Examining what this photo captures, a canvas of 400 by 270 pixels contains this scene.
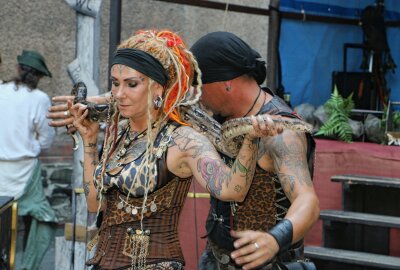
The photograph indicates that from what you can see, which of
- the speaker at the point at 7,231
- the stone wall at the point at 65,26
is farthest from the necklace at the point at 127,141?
the stone wall at the point at 65,26

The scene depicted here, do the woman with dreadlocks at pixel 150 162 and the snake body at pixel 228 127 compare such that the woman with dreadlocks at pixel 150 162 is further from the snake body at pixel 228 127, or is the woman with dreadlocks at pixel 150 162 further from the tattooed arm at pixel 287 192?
the tattooed arm at pixel 287 192

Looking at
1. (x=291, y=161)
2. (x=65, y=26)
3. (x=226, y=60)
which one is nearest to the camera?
(x=291, y=161)

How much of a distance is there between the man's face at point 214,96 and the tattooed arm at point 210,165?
0.34 meters

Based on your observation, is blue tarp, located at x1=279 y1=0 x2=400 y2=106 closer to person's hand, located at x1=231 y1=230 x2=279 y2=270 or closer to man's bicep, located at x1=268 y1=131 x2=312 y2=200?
man's bicep, located at x1=268 y1=131 x2=312 y2=200

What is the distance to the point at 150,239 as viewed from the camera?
311cm

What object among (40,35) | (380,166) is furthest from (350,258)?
(40,35)

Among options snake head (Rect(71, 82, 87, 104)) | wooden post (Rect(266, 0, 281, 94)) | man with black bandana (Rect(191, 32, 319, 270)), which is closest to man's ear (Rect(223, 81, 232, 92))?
man with black bandana (Rect(191, 32, 319, 270))

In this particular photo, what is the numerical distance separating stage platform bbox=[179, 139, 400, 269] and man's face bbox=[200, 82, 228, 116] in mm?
2660

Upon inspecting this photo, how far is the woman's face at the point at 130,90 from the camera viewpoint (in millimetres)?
3137

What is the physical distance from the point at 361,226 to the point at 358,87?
2.63m

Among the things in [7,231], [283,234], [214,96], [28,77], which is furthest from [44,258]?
[283,234]

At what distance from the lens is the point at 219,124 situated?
3.31 m

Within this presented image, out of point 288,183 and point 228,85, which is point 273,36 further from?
point 288,183

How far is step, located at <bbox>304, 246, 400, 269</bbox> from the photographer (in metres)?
5.61
